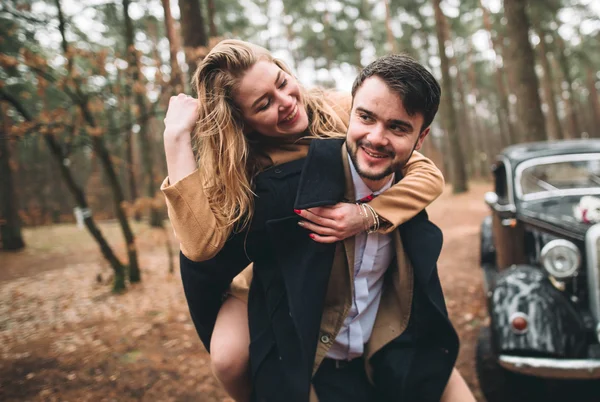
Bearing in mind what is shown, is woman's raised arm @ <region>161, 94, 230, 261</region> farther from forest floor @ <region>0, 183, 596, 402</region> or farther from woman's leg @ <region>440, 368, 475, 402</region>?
forest floor @ <region>0, 183, 596, 402</region>

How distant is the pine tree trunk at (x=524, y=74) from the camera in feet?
27.1

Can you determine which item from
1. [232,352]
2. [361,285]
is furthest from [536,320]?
[232,352]

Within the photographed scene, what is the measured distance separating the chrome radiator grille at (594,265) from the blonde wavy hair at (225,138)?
2959mm

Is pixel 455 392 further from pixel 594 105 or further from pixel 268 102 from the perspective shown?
pixel 594 105

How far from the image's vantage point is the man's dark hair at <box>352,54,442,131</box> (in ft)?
4.68

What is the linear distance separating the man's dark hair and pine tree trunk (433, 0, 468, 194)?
16.4m

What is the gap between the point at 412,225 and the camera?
1632 millimetres

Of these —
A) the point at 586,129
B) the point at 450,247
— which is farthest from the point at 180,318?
the point at 586,129

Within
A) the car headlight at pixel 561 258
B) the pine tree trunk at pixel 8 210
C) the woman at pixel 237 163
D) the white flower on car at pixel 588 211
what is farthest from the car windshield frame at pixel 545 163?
the pine tree trunk at pixel 8 210

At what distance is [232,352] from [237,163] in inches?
32.2

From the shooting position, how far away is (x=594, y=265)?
332 cm

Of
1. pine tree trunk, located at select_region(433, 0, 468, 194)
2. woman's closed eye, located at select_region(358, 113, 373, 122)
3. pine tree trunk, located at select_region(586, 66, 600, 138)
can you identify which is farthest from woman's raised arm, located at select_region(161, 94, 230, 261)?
pine tree trunk, located at select_region(586, 66, 600, 138)

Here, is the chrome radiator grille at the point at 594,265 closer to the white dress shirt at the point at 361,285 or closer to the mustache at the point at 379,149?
the white dress shirt at the point at 361,285

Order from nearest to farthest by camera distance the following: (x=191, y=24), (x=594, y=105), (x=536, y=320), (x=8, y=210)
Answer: (x=536, y=320)
(x=191, y=24)
(x=8, y=210)
(x=594, y=105)
